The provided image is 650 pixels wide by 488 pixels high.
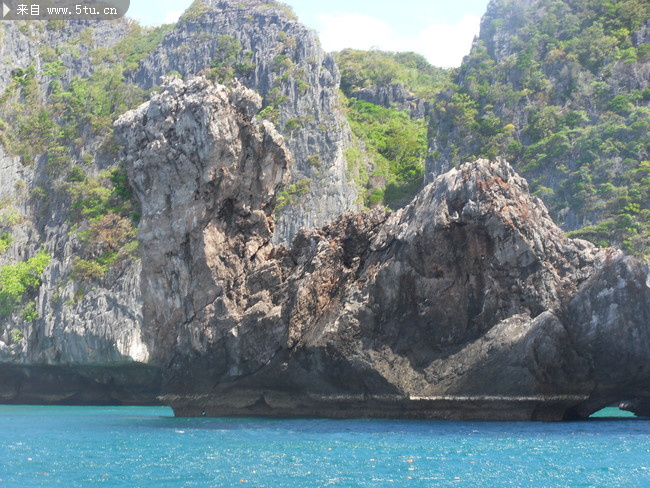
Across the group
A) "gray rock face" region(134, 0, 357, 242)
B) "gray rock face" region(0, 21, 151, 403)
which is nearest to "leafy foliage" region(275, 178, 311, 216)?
"gray rock face" region(134, 0, 357, 242)

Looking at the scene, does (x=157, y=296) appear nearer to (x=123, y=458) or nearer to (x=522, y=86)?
(x=123, y=458)

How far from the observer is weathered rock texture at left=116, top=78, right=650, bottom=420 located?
2467cm

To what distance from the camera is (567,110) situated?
53188mm

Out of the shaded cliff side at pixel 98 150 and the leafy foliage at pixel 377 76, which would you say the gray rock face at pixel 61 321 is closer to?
the shaded cliff side at pixel 98 150

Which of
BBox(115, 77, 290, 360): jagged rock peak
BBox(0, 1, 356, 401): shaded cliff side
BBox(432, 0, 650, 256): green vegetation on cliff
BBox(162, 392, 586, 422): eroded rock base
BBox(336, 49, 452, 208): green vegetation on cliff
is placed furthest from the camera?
BBox(336, 49, 452, 208): green vegetation on cliff

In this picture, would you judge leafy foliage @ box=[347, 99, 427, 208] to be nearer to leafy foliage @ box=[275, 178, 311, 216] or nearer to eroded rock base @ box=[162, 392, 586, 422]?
leafy foliage @ box=[275, 178, 311, 216]

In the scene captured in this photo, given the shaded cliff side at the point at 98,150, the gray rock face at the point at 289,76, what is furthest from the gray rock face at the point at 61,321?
the gray rock face at the point at 289,76

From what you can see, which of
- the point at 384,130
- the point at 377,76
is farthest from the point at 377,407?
the point at 377,76

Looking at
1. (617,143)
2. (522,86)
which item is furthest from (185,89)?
(522,86)

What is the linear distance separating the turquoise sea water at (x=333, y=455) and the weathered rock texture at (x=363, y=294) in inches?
53.8

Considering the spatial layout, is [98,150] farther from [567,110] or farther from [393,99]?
[567,110]

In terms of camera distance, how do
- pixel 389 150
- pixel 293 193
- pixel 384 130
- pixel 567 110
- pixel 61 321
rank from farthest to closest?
pixel 384 130 < pixel 389 150 < pixel 567 110 < pixel 293 193 < pixel 61 321

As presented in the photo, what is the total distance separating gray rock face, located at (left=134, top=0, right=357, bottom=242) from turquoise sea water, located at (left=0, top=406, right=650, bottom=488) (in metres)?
26.6

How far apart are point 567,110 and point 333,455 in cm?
4030
